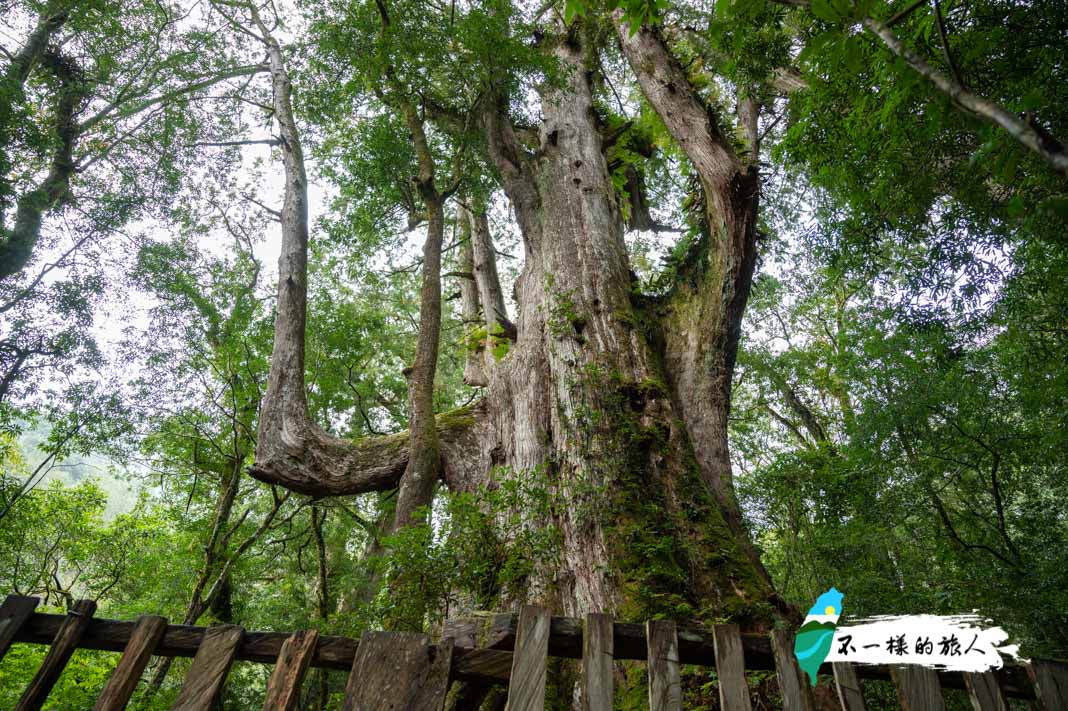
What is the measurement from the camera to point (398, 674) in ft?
5.30

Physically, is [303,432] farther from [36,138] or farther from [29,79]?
[29,79]

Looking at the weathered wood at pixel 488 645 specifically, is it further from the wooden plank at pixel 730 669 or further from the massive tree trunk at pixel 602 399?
the massive tree trunk at pixel 602 399

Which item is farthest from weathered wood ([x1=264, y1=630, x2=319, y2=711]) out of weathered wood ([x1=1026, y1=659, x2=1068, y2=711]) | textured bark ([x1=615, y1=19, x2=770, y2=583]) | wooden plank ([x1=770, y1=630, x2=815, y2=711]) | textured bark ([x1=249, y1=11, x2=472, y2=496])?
textured bark ([x1=615, y1=19, x2=770, y2=583])

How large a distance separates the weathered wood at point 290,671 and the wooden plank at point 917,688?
67.9 inches

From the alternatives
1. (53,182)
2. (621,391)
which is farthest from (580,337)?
(53,182)

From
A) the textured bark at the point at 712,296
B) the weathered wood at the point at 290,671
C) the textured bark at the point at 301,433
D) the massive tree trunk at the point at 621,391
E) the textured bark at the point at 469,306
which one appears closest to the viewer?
the weathered wood at the point at 290,671

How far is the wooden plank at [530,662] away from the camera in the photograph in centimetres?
155

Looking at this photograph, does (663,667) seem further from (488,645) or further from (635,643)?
(488,645)

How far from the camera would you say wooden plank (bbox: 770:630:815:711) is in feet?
5.27

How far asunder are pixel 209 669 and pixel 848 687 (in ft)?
6.04

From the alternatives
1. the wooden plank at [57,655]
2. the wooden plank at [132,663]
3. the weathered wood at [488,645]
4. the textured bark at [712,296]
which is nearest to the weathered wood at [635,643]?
the weathered wood at [488,645]

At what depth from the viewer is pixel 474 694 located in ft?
6.85

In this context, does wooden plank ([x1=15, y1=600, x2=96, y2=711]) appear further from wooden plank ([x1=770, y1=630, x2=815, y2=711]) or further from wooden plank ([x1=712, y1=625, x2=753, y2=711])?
wooden plank ([x1=770, y1=630, x2=815, y2=711])

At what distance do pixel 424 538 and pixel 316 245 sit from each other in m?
7.66
